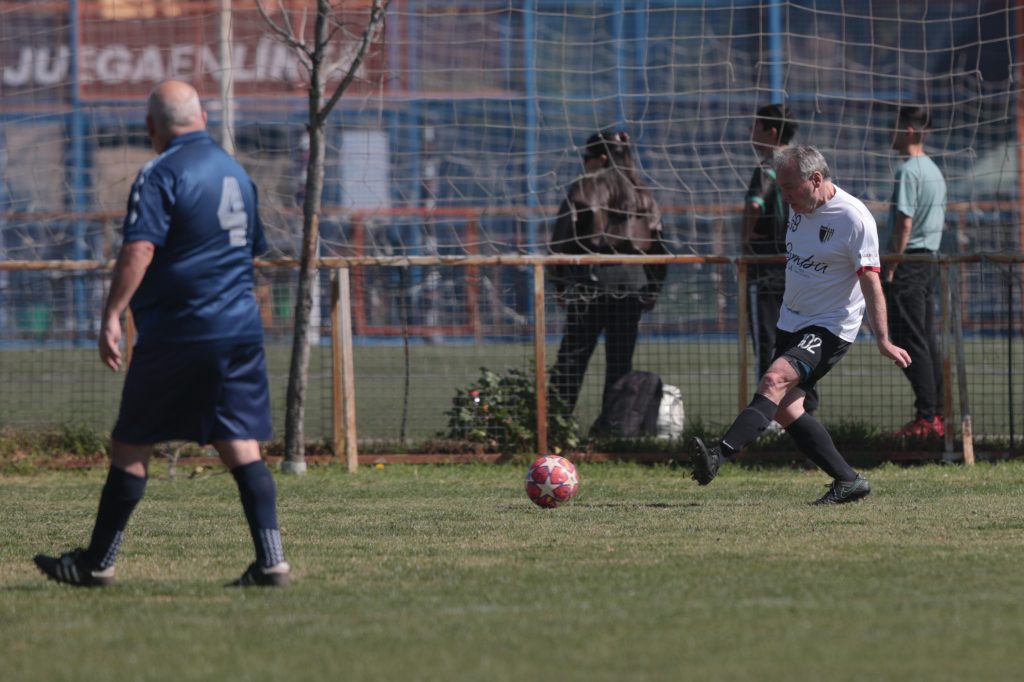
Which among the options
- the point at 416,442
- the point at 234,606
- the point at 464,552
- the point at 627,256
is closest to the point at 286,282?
the point at 416,442

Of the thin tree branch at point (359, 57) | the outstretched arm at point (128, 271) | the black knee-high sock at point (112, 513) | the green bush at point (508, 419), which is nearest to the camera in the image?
the outstretched arm at point (128, 271)

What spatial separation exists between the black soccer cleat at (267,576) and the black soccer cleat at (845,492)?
12.0ft

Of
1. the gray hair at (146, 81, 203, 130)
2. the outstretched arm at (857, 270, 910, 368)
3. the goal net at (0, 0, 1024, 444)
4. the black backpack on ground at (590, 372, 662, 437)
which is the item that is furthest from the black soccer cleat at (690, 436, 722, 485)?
the goal net at (0, 0, 1024, 444)

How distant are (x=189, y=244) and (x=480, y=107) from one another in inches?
520

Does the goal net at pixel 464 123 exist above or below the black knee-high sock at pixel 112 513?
above

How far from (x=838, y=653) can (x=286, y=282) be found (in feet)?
40.8

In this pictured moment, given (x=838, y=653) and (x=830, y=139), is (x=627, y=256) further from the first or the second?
(x=830, y=139)

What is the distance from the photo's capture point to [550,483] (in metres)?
8.81

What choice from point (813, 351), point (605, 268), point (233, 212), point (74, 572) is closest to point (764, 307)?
point (605, 268)

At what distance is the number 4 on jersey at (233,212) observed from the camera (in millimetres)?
6102

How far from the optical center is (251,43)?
2506 cm

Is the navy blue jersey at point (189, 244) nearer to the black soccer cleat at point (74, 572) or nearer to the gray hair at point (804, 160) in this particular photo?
the black soccer cleat at point (74, 572)

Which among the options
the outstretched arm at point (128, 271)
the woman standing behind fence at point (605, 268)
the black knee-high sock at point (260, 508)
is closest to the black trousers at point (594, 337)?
the woman standing behind fence at point (605, 268)

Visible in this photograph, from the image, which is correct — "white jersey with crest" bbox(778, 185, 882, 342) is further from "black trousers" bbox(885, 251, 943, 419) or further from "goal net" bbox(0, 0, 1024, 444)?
"goal net" bbox(0, 0, 1024, 444)
